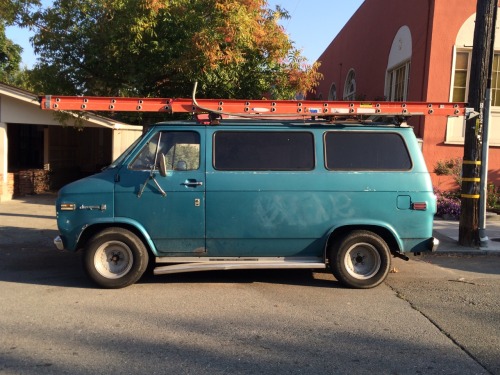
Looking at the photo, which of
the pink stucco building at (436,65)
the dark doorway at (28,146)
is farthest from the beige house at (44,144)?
the pink stucco building at (436,65)

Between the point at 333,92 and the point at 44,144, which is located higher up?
the point at 333,92

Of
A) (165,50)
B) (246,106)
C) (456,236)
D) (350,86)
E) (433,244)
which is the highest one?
(350,86)

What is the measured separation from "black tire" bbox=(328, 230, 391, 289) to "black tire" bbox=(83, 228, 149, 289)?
8.09 ft

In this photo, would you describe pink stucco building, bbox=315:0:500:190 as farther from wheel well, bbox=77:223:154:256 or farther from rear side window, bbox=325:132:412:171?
wheel well, bbox=77:223:154:256

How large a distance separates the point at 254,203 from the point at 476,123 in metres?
4.80

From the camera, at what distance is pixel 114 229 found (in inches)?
232

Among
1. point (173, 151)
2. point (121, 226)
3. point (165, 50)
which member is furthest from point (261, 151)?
point (165, 50)

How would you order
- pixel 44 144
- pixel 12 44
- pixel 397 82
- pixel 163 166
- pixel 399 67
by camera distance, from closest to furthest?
1. pixel 163 166
2. pixel 399 67
3. pixel 397 82
4. pixel 44 144
5. pixel 12 44

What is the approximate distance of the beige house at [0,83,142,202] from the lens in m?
13.6

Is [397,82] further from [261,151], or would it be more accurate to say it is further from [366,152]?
[261,151]

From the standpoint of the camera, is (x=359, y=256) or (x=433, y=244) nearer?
(x=433, y=244)

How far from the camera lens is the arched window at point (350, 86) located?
69.3ft

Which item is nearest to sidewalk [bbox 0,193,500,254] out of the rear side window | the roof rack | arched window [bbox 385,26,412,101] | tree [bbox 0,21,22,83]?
the rear side window

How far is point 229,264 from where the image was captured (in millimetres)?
5898
